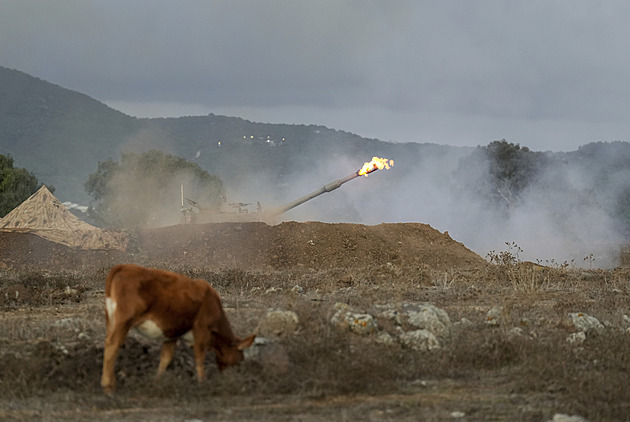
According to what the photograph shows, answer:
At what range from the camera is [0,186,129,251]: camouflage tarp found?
2659 centimetres

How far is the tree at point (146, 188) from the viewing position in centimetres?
5122

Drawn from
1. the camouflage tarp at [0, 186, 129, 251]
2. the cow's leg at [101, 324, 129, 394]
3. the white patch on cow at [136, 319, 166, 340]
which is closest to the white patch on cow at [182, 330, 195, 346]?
the white patch on cow at [136, 319, 166, 340]

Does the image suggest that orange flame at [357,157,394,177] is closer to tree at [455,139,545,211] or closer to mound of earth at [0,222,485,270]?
mound of earth at [0,222,485,270]

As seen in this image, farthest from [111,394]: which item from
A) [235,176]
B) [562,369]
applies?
[235,176]

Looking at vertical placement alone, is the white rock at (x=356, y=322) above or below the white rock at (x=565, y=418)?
above

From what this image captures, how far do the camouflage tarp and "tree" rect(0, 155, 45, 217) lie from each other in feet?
64.4

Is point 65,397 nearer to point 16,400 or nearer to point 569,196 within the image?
point 16,400

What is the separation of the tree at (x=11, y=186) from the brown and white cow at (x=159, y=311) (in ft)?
144

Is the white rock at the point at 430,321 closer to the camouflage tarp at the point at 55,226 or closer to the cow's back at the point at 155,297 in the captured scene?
the cow's back at the point at 155,297

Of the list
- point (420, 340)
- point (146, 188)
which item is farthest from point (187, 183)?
point (420, 340)

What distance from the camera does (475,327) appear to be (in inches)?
421

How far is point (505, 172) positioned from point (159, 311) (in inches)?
1935

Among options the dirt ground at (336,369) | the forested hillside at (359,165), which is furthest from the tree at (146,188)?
the dirt ground at (336,369)

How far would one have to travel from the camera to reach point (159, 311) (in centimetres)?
706
